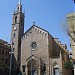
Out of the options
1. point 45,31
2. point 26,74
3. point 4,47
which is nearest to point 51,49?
point 45,31

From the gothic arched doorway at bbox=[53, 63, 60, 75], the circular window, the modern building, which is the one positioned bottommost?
the gothic arched doorway at bbox=[53, 63, 60, 75]

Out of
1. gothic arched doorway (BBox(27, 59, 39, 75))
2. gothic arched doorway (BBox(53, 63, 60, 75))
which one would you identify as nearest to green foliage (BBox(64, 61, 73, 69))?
gothic arched doorway (BBox(53, 63, 60, 75))

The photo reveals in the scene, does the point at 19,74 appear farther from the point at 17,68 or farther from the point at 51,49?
the point at 51,49

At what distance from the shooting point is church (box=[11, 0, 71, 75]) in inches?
1977

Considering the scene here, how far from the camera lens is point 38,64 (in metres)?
51.5

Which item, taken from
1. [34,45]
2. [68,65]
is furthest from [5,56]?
[68,65]

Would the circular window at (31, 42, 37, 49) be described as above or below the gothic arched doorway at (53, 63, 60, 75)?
above

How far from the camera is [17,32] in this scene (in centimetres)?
5844

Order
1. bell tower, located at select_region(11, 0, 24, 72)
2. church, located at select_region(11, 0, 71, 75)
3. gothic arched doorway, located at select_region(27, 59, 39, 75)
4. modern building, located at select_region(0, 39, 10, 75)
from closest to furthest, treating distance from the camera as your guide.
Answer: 1. church, located at select_region(11, 0, 71, 75)
2. gothic arched doorway, located at select_region(27, 59, 39, 75)
3. modern building, located at select_region(0, 39, 10, 75)
4. bell tower, located at select_region(11, 0, 24, 72)

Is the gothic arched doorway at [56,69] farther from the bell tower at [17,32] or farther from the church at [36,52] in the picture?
the bell tower at [17,32]

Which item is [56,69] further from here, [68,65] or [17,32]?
[17,32]

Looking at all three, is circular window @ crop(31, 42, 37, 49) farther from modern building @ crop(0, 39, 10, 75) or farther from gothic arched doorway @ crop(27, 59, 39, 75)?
modern building @ crop(0, 39, 10, 75)

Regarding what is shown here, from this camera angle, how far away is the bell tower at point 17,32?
55844 mm

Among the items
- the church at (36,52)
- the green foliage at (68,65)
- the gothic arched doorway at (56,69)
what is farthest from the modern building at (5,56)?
the green foliage at (68,65)
